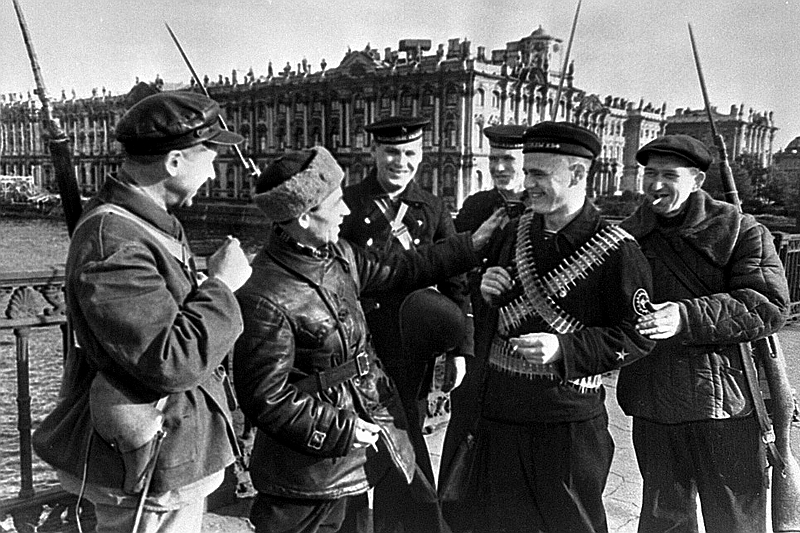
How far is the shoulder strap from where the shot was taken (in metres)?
2.01

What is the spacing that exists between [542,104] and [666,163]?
1083 millimetres

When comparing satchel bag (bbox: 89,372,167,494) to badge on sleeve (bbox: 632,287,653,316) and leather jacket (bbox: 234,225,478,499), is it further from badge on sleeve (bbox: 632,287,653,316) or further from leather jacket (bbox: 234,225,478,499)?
badge on sleeve (bbox: 632,287,653,316)

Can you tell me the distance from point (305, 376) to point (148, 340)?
0.69 m

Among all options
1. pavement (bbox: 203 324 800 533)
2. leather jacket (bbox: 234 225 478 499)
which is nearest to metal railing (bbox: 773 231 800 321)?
pavement (bbox: 203 324 800 533)

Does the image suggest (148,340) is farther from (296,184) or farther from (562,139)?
(562,139)

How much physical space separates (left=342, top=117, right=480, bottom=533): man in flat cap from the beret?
2.82 ft

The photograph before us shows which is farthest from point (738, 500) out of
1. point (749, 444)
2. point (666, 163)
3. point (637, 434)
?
point (666, 163)

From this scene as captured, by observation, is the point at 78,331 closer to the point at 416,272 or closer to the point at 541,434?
the point at 416,272

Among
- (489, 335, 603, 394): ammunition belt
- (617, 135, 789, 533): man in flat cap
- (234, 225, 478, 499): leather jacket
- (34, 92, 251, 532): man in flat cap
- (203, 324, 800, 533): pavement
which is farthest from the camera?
(203, 324, 800, 533): pavement

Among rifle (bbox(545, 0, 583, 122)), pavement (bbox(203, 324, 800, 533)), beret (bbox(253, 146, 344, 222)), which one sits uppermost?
rifle (bbox(545, 0, 583, 122))

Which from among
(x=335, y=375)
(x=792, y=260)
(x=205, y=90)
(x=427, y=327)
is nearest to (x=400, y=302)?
(x=427, y=327)

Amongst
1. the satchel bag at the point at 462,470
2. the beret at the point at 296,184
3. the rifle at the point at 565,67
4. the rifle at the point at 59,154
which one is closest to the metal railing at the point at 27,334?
the rifle at the point at 59,154

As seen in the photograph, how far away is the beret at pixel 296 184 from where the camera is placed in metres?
2.41

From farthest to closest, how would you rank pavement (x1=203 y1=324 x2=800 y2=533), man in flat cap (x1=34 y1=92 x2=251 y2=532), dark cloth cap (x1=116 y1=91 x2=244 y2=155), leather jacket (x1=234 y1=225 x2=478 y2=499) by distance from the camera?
1. pavement (x1=203 y1=324 x2=800 y2=533)
2. leather jacket (x1=234 y1=225 x2=478 y2=499)
3. dark cloth cap (x1=116 y1=91 x2=244 y2=155)
4. man in flat cap (x1=34 y1=92 x2=251 y2=532)
